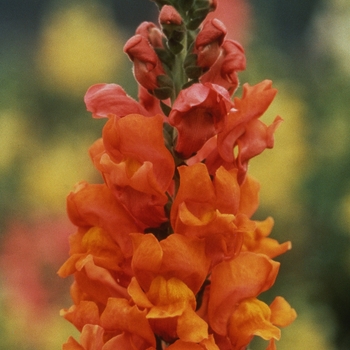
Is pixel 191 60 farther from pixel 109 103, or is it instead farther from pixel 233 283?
pixel 233 283

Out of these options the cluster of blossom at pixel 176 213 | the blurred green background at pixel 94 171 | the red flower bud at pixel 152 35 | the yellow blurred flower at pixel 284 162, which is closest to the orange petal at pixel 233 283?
the cluster of blossom at pixel 176 213

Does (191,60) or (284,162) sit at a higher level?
(191,60)

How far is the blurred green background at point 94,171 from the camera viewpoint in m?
1.32

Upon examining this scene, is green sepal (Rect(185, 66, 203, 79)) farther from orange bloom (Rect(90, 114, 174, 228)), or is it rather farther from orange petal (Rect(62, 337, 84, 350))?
orange petal (Rect(62, 337, 84, 350))

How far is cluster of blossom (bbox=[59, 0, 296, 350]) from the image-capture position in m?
0.54

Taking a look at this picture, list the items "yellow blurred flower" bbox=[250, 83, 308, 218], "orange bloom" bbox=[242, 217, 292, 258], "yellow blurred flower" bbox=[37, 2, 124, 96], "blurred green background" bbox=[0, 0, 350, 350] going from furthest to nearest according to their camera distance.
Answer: "yellow blurred flower" bbox=[37, 2, 124, 96] → "yellow blurred flower" bbox=[250, 83, 308, 218] → "blurred green background" bbox=[0, 0, 350, 350] → "orange bloom" bbox=[242, 217, 292, 258]

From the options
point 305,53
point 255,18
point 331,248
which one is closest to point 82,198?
point 331,248

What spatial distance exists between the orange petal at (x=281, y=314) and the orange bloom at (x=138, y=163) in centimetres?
14

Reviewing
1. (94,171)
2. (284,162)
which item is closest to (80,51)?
(94,171)

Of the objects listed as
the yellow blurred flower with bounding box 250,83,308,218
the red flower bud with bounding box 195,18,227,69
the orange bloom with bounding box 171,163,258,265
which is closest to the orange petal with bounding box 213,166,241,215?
the orange bloom with bounding box 171,163,258,265

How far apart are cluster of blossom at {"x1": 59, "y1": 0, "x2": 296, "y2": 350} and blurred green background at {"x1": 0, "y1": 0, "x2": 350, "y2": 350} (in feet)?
2.33

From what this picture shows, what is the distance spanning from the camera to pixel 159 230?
23.1 inches

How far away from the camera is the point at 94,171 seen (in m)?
1.54

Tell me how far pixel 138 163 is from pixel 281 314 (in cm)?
20
